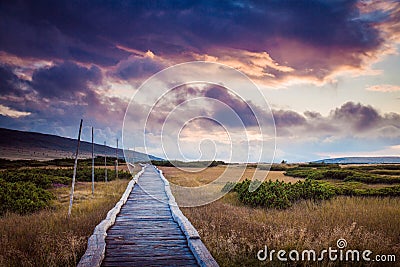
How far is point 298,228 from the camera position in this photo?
29.1ft

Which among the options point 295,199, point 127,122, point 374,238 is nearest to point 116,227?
point 374,238

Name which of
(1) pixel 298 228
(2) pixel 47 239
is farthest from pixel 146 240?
(1) pixel 298 228

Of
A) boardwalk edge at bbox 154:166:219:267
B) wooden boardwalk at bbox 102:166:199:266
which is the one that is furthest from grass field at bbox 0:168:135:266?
boardwalk edge at bbox 154:166:219:267

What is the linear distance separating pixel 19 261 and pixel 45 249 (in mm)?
552

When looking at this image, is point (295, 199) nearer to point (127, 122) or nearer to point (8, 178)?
point (127, 122)

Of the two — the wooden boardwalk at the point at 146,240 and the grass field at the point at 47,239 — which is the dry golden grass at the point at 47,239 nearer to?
the grass field at the point at 47,239
